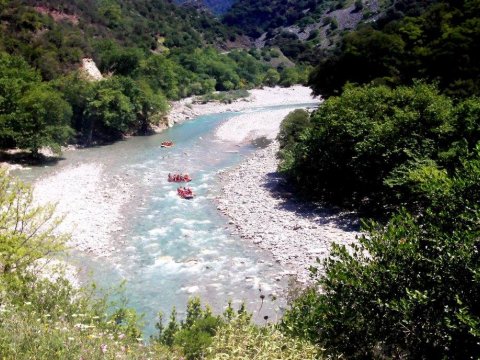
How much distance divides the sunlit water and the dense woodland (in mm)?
1565

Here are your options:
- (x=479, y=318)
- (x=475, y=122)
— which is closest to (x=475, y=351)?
(x=479, y=318)

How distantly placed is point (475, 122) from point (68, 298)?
57.0 ft

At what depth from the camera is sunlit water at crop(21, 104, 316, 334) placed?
15008mm

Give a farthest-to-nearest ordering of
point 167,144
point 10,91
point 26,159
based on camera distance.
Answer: point 167,144 < point 26,159 < point 10,91

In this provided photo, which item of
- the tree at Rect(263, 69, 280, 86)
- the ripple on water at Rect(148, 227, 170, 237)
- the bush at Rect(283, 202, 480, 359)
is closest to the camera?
the bush at Rect(283, 202, 480, 359)

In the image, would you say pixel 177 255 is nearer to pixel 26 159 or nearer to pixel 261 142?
pixel 26 159

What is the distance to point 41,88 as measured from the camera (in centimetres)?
3219

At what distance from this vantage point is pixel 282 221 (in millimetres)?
21359

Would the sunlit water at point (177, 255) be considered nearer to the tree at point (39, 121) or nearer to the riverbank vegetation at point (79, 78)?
the tree at point (39, 121)

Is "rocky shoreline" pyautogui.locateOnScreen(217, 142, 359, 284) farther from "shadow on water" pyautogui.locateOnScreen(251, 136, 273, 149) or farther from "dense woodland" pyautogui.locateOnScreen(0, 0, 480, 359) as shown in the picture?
"shadow on water" pyautogui.locateOnScreen(251, 136, 273, 149)

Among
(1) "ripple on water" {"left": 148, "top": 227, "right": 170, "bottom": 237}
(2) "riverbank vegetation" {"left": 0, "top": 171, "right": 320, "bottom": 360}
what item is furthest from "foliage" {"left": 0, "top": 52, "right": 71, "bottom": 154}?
(2) "riverbank vegetation" {"left": 0, "top": 171, "right": 320, "bottom": 360}

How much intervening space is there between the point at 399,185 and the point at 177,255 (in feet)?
32.0

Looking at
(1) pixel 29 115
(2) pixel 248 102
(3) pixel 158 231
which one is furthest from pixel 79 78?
(2) pixel 248 102

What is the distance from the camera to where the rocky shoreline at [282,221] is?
1784 centimetres
